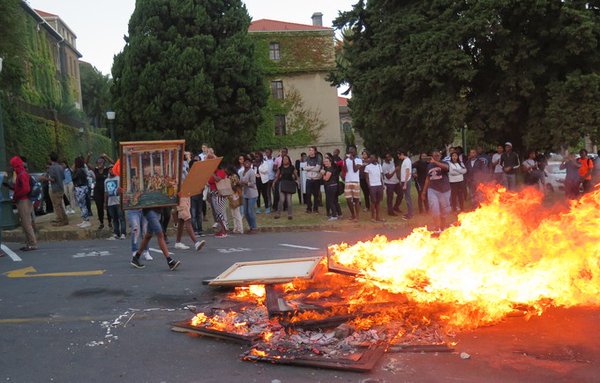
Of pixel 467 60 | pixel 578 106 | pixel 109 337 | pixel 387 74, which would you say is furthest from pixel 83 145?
pixel 109 337

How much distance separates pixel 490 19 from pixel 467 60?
4.02ft

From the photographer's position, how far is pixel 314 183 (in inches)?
614

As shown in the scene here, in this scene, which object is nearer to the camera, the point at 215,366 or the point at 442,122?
the point at 215,366

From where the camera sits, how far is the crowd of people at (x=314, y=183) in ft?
38.7

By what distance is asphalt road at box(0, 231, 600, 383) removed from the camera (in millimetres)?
4211

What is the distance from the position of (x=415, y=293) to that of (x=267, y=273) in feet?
6.96

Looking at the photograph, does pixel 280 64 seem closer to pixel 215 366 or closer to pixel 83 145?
pixel 83 145

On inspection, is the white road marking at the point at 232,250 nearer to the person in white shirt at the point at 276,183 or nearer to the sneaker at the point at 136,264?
the sneaker at the point at 136,264

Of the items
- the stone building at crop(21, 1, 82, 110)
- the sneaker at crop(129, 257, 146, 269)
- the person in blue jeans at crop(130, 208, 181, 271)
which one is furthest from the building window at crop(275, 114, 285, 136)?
the person in blue jeans at crop(130, 208, 181, 271)

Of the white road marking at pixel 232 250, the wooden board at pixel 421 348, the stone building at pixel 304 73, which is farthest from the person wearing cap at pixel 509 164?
the stone building at pixel 304 73

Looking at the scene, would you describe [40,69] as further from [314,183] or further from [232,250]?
[232,250]

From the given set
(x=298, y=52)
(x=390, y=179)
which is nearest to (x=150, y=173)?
(x=390, y=179)

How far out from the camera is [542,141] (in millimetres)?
15664

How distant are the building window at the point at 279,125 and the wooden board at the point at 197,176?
30.8 m
